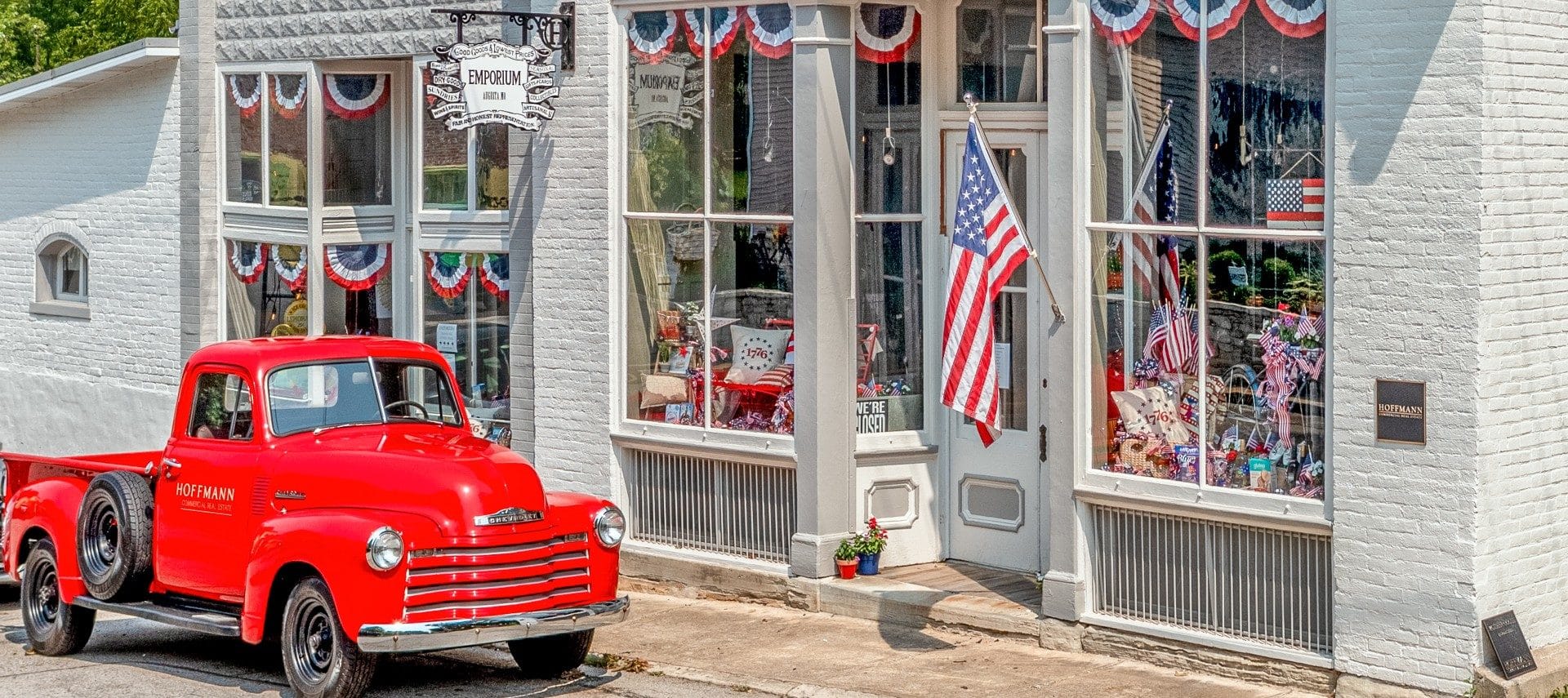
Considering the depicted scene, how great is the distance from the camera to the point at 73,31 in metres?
28.6

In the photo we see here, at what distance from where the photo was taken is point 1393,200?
947 cm

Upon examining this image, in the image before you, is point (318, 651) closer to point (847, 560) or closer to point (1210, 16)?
point (847, 560)

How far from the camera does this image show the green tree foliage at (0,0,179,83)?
27547 millimetres

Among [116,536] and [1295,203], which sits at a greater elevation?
[1295,203]

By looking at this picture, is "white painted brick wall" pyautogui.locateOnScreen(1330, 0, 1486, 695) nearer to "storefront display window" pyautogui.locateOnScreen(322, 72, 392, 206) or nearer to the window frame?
the window frame

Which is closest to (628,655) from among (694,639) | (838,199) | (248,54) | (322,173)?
(694,639)

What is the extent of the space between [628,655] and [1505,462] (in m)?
5.19

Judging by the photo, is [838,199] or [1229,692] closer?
[1229,692]

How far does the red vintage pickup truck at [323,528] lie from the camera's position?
31.9 feet

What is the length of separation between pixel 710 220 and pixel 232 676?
445 cm

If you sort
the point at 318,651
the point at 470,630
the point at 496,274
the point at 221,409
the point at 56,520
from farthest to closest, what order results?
1. the point at 496,274
2. the point at 56,520
3. the point at 221,409
4. the point at 318,651
5. the point at 470,630

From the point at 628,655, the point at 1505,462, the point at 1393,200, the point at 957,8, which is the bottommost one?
the point at 628,655

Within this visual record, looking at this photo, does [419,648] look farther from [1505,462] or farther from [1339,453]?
[1505,462]

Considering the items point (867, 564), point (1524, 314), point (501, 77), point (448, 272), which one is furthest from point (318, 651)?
point (1524, 314)
